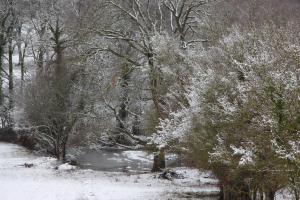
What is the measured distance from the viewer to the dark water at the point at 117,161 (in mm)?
29219

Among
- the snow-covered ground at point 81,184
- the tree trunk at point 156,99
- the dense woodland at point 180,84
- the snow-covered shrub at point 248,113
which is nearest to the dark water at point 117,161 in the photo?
the dense woodland at point 180,84

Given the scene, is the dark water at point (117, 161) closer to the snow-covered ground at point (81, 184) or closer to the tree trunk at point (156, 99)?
the tree trunk at point (156, 99)

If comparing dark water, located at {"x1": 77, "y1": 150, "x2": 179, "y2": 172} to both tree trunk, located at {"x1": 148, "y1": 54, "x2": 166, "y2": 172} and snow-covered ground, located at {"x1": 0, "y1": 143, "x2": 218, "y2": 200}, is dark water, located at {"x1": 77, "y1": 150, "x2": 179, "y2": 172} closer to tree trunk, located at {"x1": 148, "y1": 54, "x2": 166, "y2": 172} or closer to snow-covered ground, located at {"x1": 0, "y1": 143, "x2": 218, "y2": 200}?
tree trunk, located at {"x1": 148, "y1": 54, "x2": 166, "y2": 172}

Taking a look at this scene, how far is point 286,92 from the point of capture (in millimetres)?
9273

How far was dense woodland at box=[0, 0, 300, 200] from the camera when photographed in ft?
32.5

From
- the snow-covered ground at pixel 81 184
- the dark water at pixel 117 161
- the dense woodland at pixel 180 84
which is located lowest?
the snow-covered ground at pixel 81 184

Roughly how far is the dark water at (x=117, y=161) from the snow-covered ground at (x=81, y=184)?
390 centimetres

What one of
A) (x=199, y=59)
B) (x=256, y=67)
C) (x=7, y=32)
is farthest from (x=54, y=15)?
(x=256, y=67)

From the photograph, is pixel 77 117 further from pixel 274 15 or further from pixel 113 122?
pixel 274 15

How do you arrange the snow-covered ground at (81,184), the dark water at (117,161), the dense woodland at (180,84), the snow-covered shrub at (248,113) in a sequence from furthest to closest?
the dark water at (117,161) < the snow-covered ground at (81,184) < the dense woodland at (180,84) < the snow-covered shrub at (248,113)

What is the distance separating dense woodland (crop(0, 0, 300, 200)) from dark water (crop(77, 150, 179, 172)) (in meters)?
1.53

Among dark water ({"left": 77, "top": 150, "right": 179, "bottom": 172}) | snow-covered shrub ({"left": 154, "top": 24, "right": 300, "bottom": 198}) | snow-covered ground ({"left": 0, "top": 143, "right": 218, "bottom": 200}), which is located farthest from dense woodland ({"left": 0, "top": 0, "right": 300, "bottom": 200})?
snow-covered ground ({"left": 0, "top": 143, "right": 218, "bottom": 200})

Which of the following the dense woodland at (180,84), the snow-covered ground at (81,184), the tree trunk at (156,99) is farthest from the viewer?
the tree trunk at (156,99)

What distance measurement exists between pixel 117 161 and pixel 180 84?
15.7 meters
